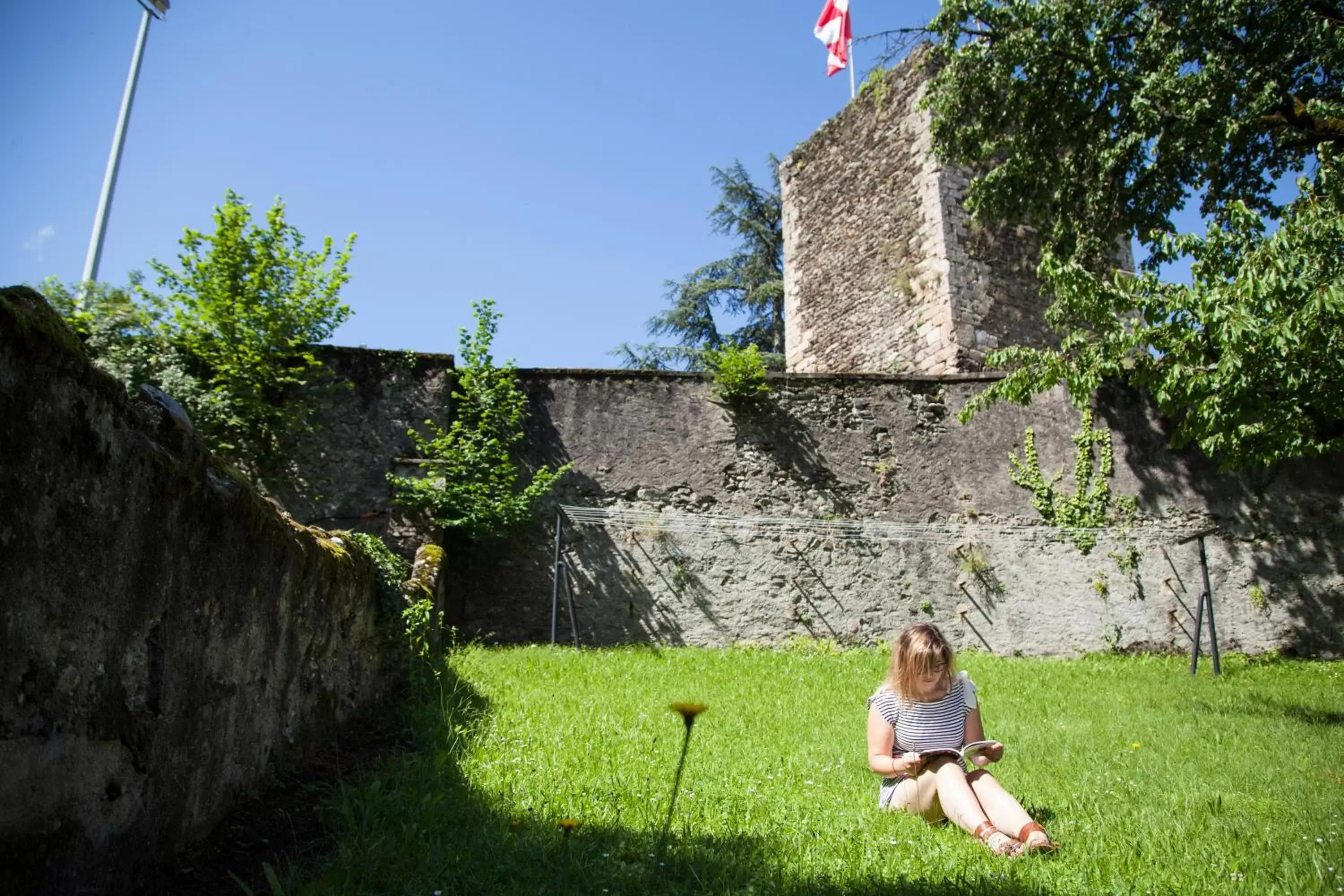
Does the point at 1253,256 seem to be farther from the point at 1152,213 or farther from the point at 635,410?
the point at 635,410

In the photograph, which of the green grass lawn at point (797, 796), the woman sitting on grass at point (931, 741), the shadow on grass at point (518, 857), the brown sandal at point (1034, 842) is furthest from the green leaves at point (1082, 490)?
the shadow on grass at point (518, 857)

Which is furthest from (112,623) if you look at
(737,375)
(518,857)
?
(737,375)

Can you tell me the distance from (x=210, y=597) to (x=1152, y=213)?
948 cm

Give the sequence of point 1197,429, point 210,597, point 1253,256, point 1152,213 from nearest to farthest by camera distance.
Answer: point 210,597
point 1253,256
point 1197,429
point 1152,213

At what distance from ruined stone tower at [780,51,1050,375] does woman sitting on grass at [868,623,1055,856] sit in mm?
8185

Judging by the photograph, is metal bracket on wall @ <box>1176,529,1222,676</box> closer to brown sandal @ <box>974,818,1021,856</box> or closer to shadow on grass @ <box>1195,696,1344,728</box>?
shadow on grass @ <box>1195,696,1344,728</box>

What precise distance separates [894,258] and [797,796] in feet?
34.8

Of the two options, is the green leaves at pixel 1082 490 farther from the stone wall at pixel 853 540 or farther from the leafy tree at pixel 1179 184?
the leafy tree at pixel 1179 184

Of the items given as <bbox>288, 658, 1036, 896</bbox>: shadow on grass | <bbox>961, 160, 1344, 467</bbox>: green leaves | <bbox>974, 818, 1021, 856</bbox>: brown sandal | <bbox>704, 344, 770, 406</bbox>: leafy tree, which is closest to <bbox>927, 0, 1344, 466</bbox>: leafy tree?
<bbox>961, 160, 1344, 467</bbox>: green leaves

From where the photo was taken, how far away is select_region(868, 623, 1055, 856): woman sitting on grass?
3.16 meters

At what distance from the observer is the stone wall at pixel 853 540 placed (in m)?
8.75

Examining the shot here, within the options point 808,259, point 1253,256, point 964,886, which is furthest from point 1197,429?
point 808,259

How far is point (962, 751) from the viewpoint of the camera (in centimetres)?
341

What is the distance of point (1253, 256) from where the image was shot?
19.1 feet
